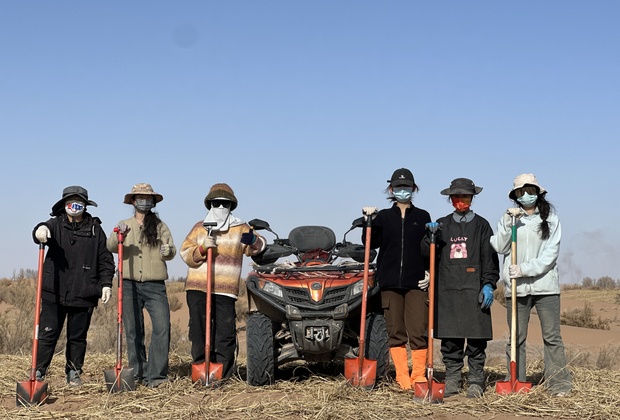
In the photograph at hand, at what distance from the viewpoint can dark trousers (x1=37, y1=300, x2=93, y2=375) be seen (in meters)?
9.13

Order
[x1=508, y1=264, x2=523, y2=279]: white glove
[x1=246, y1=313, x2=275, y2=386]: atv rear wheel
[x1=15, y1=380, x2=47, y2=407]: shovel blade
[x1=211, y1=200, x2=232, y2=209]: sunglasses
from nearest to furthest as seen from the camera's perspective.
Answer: [x1=15, y1=380, x2=47, y2=407]: shovel blade → [x1=508, y1=264, x2=523, y2=279]: white glove → [x1=246, y1=313, x2=275, y2=386]: atv rear wheel → [x1=211, y1=200, x2=232, y2=209]: sunglasses

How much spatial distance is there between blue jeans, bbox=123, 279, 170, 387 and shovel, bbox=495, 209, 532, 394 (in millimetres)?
3612

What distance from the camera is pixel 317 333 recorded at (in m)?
8.69

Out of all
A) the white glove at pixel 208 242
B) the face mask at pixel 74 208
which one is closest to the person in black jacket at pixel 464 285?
the white glove at pixel 208 242

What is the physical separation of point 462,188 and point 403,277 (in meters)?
1.10

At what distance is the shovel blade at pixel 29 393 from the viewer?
8086 mm

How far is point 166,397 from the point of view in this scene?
27.5ft

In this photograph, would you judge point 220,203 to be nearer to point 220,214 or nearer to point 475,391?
point 220,214

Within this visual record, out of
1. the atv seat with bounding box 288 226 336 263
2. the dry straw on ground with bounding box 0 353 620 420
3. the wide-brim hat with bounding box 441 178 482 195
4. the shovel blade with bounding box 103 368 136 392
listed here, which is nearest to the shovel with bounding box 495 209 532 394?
the dry straw on ground with bounding box 0 353 620 420

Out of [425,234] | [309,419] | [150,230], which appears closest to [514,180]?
[425,234]

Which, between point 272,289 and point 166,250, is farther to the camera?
point 166,250

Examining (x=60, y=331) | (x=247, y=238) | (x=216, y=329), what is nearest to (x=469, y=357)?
(x=247, y=238)

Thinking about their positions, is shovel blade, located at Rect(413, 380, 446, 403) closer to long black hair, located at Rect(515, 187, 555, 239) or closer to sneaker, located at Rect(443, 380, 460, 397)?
sneaker, located at Rect(443, 380, 460, 397)

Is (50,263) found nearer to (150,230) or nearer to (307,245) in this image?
(150,230)
